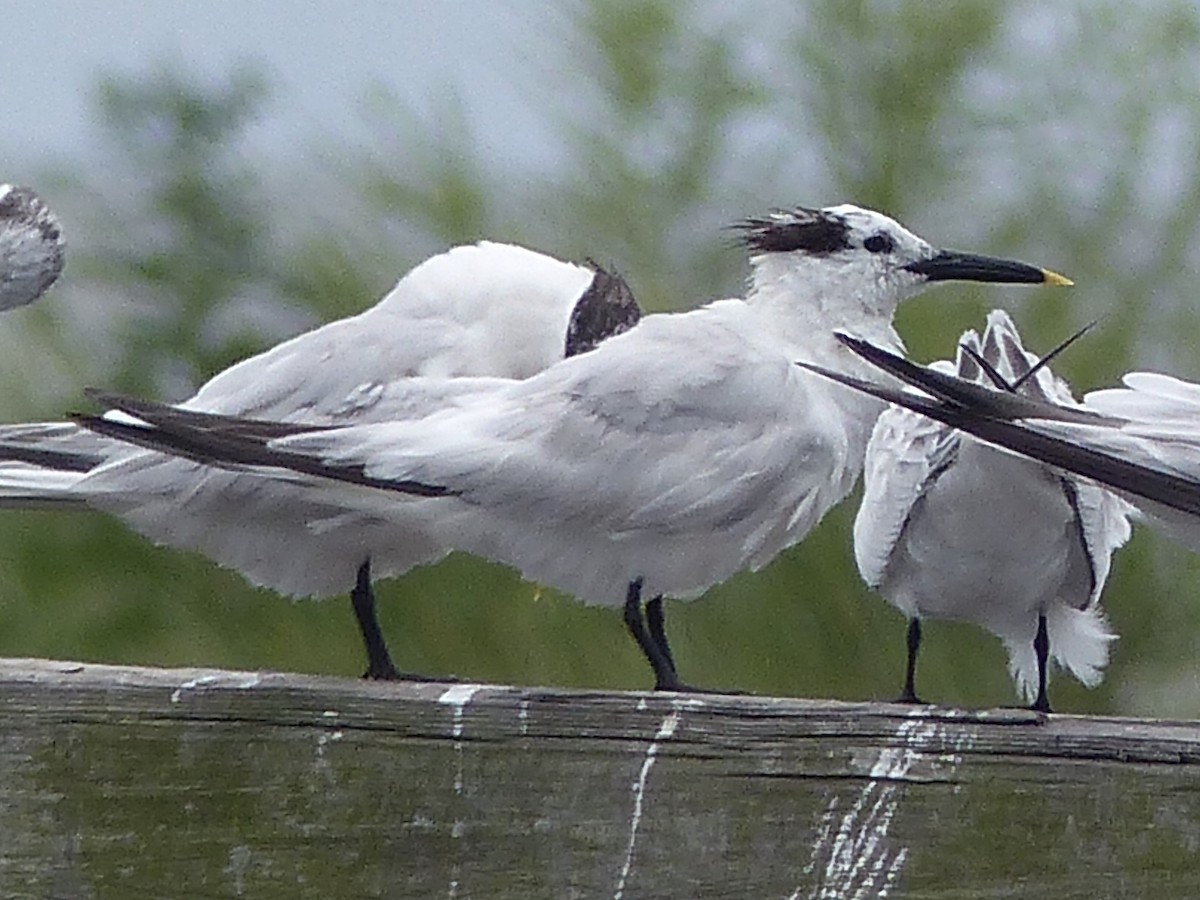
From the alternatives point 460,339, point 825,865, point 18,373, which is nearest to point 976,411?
point 825,865

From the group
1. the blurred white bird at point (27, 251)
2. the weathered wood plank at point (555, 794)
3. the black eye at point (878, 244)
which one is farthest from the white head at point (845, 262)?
the weathered wood plank at point (555, 794)

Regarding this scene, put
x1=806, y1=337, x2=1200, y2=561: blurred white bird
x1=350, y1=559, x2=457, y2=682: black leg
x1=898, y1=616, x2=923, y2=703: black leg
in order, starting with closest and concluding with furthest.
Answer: x1=806, y1=337, x2=1200, y2=561: blurred white bird → x1=350, y1=559, x2=457, y2=682: black leg → x1=898, y1=616, x2=923, y2=703: black leg

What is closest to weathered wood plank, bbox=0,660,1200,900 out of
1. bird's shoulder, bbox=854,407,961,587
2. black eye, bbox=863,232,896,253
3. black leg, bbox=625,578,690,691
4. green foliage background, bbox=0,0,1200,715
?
black leg, bbox=625,578,690,691

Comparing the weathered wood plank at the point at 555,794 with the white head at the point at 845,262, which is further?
the white head at the point at 845,262

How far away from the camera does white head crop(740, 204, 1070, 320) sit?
2334mm

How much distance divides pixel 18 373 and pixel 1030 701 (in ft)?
14.5

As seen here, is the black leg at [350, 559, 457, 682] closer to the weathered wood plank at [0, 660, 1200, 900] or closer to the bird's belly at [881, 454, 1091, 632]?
the bird's belly at [881, 454, 1091, 632]

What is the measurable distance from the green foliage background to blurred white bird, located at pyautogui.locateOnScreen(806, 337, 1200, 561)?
365cm

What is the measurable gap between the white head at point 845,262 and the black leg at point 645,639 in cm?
37

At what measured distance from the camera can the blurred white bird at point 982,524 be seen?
2240 millimetres

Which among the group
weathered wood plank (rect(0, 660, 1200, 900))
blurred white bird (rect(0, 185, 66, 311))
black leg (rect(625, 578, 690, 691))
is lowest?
black leg (rect(625, 578, 690, 691))

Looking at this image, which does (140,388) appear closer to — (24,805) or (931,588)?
(931,588)

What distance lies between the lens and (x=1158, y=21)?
609 cm

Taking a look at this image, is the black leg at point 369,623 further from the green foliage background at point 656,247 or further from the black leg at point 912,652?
A: the green foliage background at point 656,247
